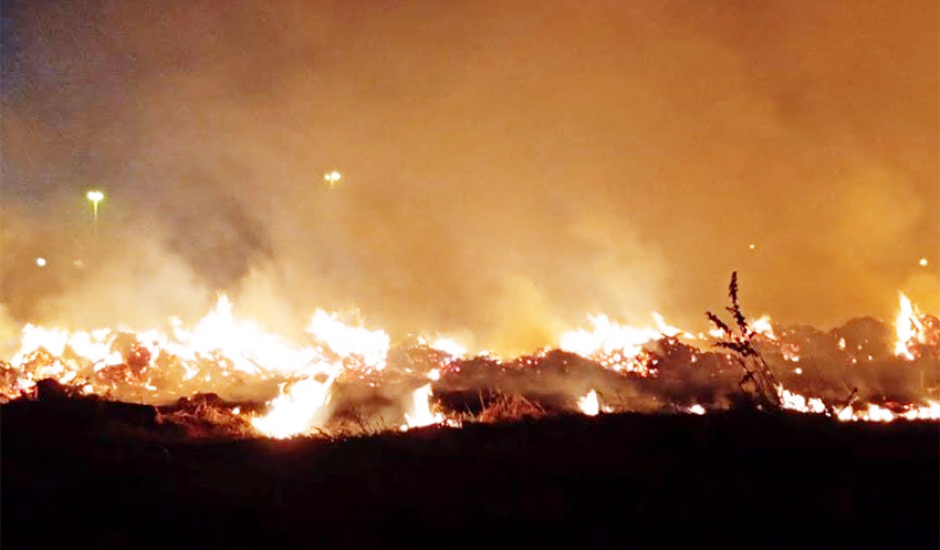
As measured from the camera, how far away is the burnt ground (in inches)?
166

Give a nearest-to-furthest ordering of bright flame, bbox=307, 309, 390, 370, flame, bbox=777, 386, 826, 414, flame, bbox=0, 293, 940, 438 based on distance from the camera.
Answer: flame, bbox=777, 386, 826, 414 < flame, bbox=0, 293, 940, 438 < bright flame, bbox=307, 309, 390, 370

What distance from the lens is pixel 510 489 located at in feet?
16.2

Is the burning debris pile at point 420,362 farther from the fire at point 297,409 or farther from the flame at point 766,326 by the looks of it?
the fire at point 297,409

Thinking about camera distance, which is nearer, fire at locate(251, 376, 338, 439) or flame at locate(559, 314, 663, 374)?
fire at locate(251, 376, 338, 439)

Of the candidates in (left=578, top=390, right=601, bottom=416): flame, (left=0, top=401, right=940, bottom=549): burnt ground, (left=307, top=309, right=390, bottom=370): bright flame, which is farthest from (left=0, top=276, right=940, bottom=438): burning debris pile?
(left=0, top=401, right=940, bottom=549): burnt ground

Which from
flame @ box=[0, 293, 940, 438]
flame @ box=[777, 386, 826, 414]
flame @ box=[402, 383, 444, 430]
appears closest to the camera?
flame @ box=[777, 386, 826, 414]

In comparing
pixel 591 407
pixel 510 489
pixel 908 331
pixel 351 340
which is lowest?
pixel 510 489

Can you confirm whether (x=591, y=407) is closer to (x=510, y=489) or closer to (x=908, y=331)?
(x=510, y=489)

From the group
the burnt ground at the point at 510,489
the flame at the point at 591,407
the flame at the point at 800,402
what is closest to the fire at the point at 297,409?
the flame at the point at 591,407

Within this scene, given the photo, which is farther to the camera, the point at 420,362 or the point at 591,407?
the point at 420,362

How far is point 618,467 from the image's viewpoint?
17.3ft

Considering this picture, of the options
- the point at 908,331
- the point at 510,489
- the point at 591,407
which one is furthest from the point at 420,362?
the point at 510,489

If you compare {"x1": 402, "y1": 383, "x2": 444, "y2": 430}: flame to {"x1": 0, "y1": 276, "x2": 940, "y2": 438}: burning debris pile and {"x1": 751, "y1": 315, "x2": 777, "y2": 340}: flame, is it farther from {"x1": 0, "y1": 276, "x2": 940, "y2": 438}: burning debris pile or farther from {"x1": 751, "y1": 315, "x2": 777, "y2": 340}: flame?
{"x1": 751, "y1": 315, "x2": 777, "y2": 340}: flame

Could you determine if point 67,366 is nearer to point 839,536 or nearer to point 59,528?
point 59,528
